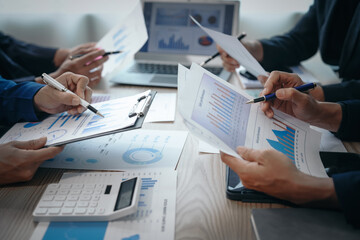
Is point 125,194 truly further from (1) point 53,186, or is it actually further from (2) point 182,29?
(2) point 182,29

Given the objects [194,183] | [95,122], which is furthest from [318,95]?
[95,122]

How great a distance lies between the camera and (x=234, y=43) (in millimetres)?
865

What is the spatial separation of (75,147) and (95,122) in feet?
0.31

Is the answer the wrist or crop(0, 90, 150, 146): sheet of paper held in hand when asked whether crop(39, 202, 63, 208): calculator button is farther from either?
the wrist

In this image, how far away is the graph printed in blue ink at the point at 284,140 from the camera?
0.66 meters

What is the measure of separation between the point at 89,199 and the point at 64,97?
1.14 feet

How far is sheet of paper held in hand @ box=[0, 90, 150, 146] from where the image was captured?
0.66 metres

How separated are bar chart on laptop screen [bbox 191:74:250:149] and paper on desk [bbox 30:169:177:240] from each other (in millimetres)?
172

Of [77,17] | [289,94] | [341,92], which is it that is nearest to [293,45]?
[341,92]

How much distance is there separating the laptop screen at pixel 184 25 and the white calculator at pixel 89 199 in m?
0.85

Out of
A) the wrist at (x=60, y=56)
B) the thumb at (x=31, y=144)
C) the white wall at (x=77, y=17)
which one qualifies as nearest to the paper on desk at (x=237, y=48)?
the thumb at (x=31, y=144)

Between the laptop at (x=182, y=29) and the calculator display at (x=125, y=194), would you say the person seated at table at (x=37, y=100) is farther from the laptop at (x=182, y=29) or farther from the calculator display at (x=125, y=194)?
the laptop at (x=182, y=29)

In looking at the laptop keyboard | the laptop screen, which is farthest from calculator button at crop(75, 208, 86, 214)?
the laptop screen

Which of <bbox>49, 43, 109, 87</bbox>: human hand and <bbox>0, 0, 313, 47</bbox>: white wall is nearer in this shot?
<bbox>49, 43, 109, 87</bbox>: human hand
